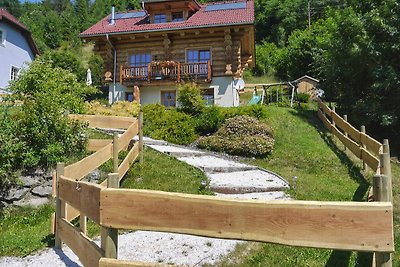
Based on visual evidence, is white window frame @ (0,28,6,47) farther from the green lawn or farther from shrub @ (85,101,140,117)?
the green lawn

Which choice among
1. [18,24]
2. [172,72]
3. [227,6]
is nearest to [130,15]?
[227,6]

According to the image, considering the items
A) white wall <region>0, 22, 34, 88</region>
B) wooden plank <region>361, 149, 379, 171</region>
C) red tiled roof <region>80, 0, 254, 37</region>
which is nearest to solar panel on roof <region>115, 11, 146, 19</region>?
red tiled roof <region>80, 0, 254, 37</region>

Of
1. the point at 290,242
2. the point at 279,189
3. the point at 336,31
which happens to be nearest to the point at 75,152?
the point at 279,189

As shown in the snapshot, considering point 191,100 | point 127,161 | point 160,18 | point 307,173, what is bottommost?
point 307,173

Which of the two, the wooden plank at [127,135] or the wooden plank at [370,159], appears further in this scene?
the wooden plank at [127,135]

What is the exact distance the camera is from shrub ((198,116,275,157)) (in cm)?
1214

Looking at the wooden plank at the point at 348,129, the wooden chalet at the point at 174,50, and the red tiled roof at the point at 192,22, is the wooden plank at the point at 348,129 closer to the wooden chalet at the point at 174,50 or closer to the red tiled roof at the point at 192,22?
the wooden chalet at the point at 174,50

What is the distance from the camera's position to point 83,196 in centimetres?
367

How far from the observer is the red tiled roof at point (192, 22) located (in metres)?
20.6

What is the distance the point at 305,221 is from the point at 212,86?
61.7ft

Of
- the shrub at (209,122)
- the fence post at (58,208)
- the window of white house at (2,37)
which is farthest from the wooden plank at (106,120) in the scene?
the window of white house at (2,37)

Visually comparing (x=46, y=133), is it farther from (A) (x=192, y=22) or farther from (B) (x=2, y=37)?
(B) (x=2, y=37)

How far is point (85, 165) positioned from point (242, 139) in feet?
23.0

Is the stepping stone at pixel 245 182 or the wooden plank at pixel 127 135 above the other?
the wooden plank at pixel 127 135
